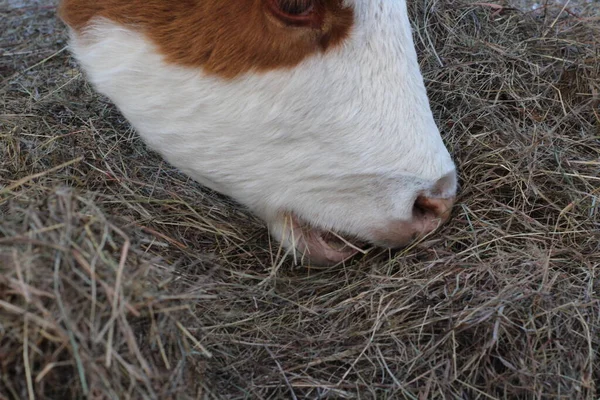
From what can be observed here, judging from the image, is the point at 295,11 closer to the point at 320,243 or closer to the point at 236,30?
the point at 236,30

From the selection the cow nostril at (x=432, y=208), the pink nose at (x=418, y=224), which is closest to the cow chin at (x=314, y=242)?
the pink nose at (x=418, y=224)

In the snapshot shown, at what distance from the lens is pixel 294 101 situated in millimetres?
2104

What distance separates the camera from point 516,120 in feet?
9.54

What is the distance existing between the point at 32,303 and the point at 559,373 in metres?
1.33

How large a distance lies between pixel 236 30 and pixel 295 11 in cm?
19

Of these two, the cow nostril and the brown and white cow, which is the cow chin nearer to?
the brown and white cow

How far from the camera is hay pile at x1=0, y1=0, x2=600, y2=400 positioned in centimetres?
147

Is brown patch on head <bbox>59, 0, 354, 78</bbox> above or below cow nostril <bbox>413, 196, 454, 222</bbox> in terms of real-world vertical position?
above

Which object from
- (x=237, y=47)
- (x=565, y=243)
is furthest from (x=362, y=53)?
(x=565, y=243)

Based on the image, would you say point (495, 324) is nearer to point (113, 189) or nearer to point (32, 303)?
point (32, 303)

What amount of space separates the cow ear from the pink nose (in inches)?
26.7

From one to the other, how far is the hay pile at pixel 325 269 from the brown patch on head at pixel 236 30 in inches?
18.7

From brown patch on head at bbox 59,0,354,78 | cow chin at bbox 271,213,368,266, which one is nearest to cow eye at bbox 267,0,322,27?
brown patch on head at bbox 59,0,354,78


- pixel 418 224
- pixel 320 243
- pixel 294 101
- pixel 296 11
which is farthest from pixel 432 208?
pixel 296 11
